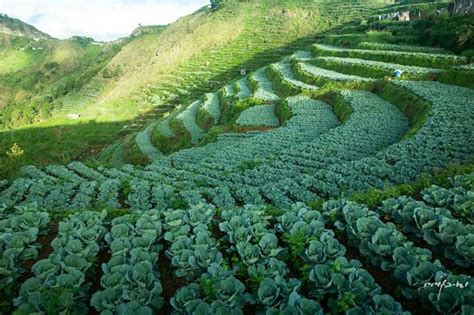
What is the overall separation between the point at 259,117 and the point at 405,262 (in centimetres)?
4363

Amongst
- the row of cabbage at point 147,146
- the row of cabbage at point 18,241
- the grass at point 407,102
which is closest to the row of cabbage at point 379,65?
the grass at point 407,102

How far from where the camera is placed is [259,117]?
49.8 meters

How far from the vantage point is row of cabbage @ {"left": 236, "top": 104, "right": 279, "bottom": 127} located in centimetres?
4725

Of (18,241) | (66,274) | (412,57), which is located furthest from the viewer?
(412,57)

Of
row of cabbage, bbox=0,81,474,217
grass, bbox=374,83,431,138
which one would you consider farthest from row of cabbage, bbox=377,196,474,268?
grass, bbox=374,83,431,138

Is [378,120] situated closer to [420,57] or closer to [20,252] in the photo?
[420,57]

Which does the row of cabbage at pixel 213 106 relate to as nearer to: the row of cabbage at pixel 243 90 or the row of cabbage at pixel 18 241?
the row of cabbage at pixel 243 90

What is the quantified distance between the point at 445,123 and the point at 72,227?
23537mm

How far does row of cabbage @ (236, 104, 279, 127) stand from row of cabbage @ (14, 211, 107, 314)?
3903 cm

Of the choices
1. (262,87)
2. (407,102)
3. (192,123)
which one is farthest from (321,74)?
(407,102)

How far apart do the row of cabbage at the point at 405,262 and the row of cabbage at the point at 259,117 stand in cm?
3834

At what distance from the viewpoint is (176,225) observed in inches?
347

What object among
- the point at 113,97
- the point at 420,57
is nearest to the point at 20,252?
the point at 420,57

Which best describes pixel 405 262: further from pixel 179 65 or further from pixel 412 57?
pixel 179 65
